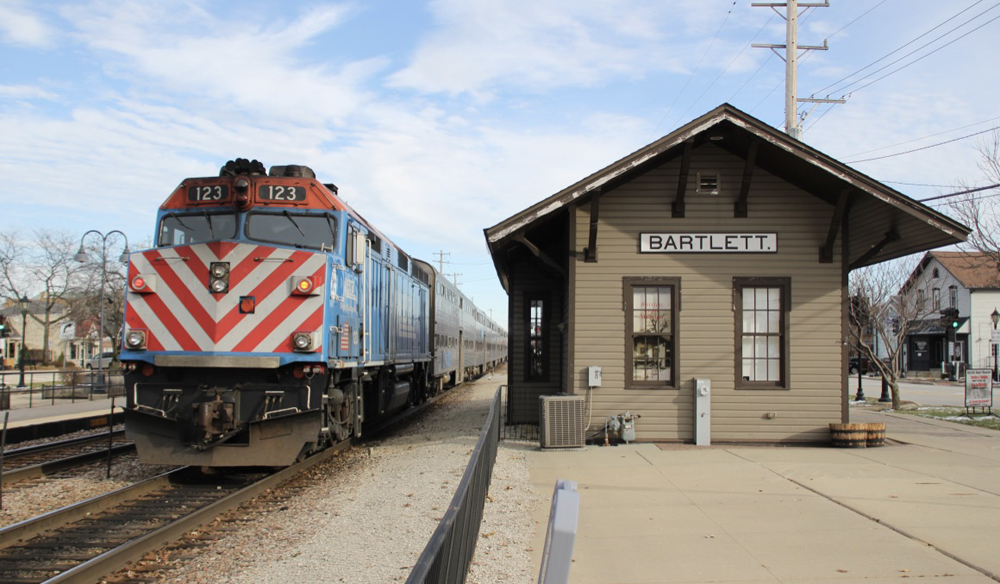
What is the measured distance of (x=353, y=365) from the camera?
11.0 metres

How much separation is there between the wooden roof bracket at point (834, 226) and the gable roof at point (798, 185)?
0.31 feet

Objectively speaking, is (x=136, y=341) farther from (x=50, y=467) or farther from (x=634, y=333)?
(x=634, y=333)

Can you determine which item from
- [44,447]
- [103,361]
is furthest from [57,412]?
[103,361]

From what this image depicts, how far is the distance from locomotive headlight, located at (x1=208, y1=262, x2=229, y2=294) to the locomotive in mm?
15

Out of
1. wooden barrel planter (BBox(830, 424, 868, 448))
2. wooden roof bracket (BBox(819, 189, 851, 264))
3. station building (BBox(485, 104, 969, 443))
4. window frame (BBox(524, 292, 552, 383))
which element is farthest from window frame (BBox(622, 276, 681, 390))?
window frame (BBox(524, 292, 552, 383))

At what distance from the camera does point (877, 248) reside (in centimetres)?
1264

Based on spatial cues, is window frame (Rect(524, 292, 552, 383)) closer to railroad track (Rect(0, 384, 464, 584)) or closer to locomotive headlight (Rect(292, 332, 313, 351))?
railroad track (Rect(0, 384, 464, 584))

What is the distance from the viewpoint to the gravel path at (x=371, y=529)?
6.29m

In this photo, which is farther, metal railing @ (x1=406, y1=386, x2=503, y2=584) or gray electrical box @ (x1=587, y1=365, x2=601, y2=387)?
gray electrical box @ (x1=587, y1=365, x2=601, y2=387)

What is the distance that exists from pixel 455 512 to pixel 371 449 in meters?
9.43

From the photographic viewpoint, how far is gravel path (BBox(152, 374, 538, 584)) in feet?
20.6

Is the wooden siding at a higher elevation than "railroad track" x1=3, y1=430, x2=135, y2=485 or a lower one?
higher

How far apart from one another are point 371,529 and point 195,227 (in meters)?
4.98

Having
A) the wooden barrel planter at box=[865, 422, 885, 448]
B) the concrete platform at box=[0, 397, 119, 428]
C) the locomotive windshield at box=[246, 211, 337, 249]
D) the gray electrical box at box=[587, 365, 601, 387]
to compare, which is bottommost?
the concrete platform at box=[0, 397, 119, 428]
